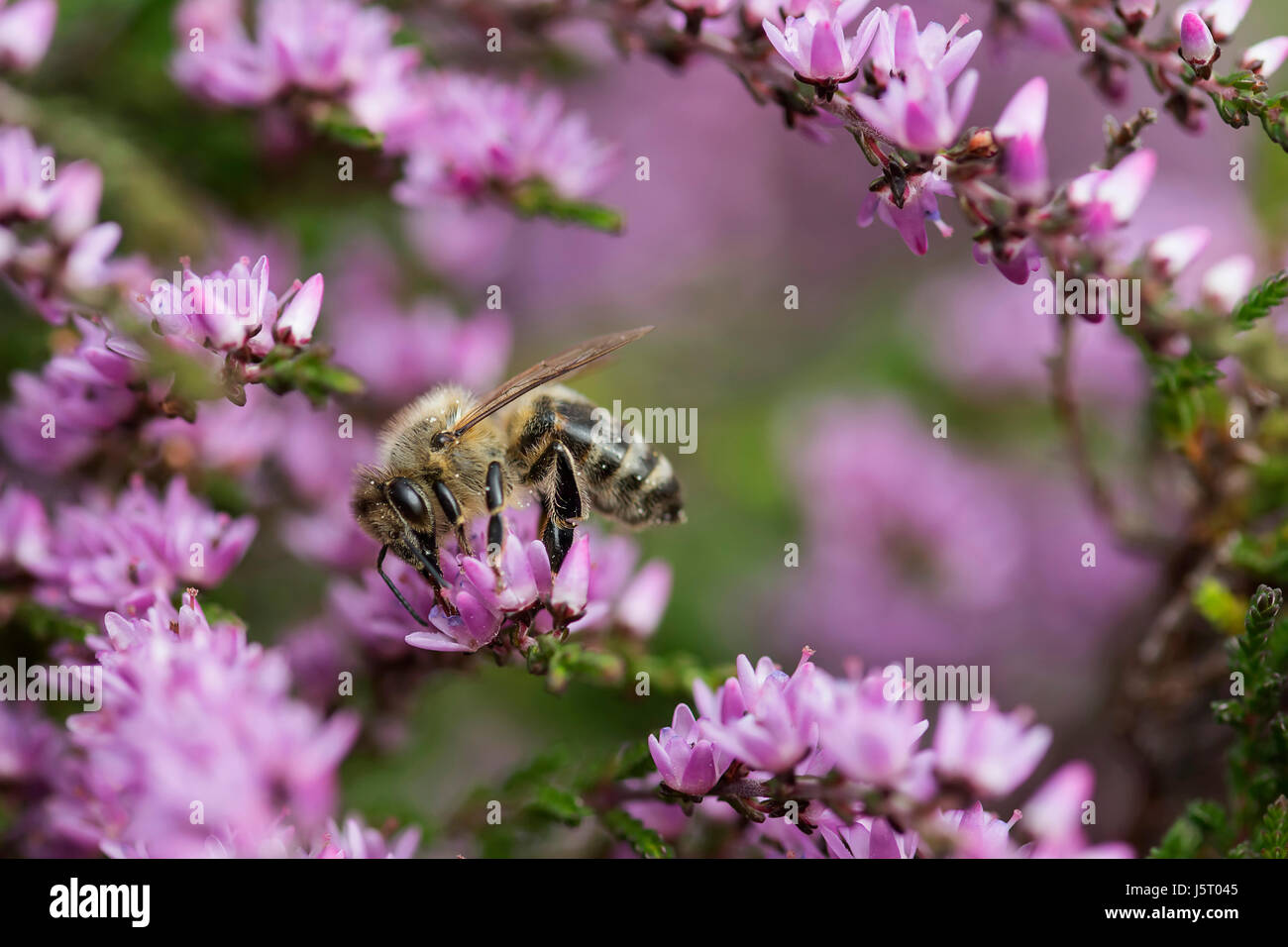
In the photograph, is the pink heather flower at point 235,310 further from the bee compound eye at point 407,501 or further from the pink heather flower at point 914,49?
the pink heather flower at point 914,49

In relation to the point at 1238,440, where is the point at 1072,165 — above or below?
above

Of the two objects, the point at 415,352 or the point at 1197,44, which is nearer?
the point at 1197,44

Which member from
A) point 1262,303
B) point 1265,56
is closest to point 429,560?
point 1262,303

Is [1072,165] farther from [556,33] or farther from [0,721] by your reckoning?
[0,721]

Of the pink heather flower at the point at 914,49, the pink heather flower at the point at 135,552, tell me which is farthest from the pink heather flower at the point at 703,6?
the pink heather flower at the point at 135,552

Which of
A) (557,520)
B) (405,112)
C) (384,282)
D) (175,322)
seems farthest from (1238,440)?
(384,282)

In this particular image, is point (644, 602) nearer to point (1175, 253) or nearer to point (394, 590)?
point (394, 590)
